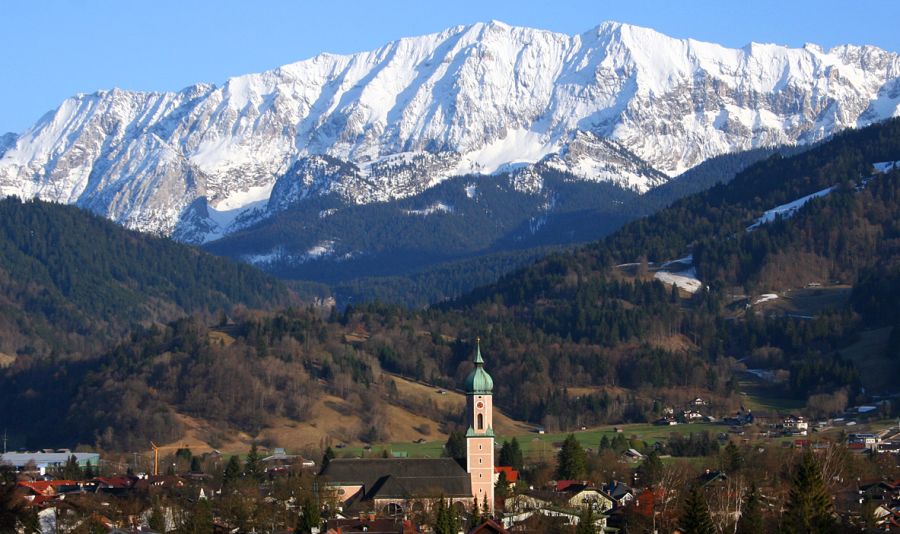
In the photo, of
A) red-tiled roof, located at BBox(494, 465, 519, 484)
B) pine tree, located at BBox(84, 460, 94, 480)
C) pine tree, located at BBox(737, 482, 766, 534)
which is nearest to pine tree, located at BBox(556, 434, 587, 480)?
red-tiled roof, located at BBox(494, 465, 519, 484)

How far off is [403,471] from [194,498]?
13.6m

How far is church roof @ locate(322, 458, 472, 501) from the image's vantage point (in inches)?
5320

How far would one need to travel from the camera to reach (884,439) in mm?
186625

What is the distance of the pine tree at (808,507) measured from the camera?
95750mm

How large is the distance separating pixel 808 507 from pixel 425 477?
43605 millimetres

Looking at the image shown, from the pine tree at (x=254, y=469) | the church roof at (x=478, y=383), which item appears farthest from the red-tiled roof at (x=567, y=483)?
the pine tree at (x=254, y=469)

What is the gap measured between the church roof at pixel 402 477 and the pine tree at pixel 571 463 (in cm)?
1565

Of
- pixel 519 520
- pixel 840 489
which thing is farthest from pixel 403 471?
pixel 840 489

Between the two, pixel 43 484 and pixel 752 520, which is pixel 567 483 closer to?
pixel 43 484

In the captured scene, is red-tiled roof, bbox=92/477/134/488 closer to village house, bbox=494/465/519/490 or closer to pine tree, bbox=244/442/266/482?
pine tree, bbox=244/442/266/482

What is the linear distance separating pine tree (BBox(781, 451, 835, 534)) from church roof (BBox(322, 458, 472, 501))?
122 ft

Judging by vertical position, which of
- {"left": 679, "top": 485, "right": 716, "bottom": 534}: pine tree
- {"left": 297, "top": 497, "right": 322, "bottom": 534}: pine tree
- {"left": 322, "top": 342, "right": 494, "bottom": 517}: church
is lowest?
{"left": 679, "top": 485, "right": 716, "bottom": 534}: pine tree

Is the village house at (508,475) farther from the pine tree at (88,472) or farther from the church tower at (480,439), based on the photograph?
the pine tree at (88,472)

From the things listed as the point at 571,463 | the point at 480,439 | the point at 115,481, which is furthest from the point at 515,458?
the point at 115,481
